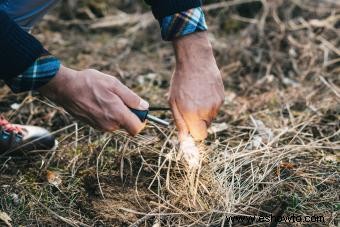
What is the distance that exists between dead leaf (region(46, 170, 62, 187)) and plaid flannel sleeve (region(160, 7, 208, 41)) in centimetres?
78

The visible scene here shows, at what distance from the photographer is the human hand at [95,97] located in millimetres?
1521

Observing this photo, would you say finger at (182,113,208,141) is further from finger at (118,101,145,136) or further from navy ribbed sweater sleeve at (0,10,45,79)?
navy ribbed sweater sleeve at (0,10,45,79)

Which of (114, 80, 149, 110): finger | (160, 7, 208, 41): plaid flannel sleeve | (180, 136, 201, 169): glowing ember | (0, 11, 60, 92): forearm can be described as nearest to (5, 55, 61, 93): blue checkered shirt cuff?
(0, 11, 60, 92): forearm

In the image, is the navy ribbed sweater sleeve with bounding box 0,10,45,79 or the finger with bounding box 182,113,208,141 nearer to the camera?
the navy ribbed sweater sleeve with bounding box 0,10,45,79

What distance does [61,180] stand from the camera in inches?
77.8

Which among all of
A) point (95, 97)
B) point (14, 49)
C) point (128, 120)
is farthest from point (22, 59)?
point (128, 120)

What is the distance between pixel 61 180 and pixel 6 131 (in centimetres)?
41

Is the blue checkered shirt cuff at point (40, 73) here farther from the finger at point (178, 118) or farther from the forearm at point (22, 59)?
the finger at point (178, 118)

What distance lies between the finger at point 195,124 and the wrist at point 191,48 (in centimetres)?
21

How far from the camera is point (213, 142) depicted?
219cm

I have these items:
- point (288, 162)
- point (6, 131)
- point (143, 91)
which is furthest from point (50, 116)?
point (288, 162)

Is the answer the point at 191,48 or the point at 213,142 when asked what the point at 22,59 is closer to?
the point at 191,48

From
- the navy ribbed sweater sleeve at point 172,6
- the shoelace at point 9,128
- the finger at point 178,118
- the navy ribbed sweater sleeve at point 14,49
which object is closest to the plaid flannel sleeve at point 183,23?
the navy ribbed sweater sleeve at point 172,6

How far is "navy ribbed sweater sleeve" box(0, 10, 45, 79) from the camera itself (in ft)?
4.90
